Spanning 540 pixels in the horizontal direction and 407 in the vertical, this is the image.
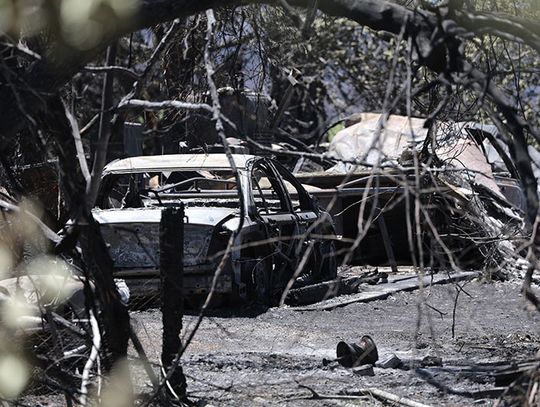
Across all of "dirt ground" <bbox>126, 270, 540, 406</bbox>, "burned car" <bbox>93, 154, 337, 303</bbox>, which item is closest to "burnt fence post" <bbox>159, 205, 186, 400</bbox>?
"dirt ground" <bbox>126, 270, 540, 406</bbox>

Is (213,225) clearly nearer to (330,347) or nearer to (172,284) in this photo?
(330,347)

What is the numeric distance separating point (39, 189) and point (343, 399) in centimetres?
616

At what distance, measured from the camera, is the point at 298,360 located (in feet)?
25.6

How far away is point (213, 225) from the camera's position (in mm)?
10156

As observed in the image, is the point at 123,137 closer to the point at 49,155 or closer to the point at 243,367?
the point at 243,367

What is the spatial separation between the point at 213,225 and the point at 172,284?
4262 mm

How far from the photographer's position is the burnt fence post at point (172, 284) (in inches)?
230

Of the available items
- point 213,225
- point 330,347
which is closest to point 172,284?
point 330,347

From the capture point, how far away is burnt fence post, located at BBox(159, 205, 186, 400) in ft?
19.2

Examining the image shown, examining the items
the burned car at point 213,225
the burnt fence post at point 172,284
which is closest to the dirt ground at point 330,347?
the burnt fence post at point 172,284

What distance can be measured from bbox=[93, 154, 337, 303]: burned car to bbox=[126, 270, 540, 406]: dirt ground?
40 cm

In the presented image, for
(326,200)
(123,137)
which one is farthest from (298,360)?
(326,200)

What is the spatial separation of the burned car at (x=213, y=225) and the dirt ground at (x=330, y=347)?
395 mm

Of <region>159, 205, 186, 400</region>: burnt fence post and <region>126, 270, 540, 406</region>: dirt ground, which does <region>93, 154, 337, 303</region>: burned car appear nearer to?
<region>126, 270, 540, 406</region>: dirt ground
